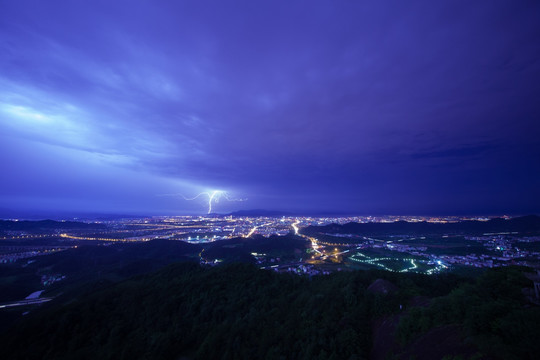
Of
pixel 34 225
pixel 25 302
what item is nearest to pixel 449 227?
pixel 25 302

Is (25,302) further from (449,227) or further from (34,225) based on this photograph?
(449,227)

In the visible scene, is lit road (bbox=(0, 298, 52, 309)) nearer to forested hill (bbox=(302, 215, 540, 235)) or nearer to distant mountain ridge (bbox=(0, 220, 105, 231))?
forested hill (bbox=(302, 215, 540, 235))

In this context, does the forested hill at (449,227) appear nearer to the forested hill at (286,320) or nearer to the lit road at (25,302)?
the forested hill at (286,320)

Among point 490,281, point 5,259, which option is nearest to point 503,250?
point 490,281

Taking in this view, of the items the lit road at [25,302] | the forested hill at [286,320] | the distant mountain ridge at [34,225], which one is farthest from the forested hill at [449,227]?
the distant mountain ridge at [34,225]

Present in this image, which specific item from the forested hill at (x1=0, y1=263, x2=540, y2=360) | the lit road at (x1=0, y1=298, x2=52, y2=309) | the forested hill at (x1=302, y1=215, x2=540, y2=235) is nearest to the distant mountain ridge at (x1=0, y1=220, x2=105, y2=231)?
the lit road at (x1=0, y1=298, x2=52, y2=309)

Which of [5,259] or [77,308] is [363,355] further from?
[5,259]
